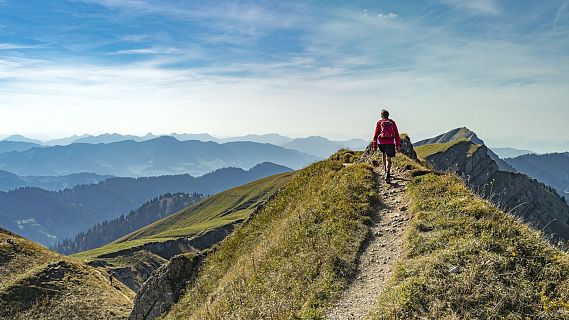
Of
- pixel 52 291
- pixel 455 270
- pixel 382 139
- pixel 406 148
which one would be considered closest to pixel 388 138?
pixel 382 139

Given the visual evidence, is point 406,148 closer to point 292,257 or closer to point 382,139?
point 382,139

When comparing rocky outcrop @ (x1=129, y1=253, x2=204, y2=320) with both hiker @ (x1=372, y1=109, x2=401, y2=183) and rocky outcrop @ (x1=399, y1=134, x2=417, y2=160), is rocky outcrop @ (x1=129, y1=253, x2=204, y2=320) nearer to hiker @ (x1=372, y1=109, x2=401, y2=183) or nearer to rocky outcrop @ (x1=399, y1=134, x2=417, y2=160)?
hiker @ (x1=372, y1=109, x2=401, y2=183)

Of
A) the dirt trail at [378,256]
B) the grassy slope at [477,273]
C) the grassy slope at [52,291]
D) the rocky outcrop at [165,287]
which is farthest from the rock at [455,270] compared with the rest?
the grassy slope at [52,291]

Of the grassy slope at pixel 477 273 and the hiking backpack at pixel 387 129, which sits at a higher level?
the hiking backpack at pixel 387 129

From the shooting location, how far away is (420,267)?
13922 millimetres

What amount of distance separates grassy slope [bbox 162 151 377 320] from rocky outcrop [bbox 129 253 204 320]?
118 centimetres

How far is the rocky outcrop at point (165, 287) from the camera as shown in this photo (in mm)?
26359

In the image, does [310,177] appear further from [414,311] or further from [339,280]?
[414,311]

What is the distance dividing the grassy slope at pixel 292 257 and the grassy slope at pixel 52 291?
13522mm

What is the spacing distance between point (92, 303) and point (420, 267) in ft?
103

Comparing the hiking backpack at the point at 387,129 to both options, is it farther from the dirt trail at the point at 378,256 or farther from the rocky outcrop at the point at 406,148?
the rocky outcrop at the point at 406,148

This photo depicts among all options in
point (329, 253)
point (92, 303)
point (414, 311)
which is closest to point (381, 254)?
point (329, 253)

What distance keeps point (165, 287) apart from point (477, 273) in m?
21.3

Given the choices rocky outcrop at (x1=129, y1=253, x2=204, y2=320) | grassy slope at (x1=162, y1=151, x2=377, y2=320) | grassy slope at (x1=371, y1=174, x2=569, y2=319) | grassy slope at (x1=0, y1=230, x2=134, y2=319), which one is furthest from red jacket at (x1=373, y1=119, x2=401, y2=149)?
grassy slope at (x1=0, y1=230, x2=134, y2=319)
